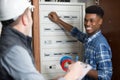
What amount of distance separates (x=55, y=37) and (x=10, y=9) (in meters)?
0.95

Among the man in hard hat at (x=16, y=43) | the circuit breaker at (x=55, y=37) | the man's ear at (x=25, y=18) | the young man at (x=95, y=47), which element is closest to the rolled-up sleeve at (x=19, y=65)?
the man in hard hat at (x=16, y=43)

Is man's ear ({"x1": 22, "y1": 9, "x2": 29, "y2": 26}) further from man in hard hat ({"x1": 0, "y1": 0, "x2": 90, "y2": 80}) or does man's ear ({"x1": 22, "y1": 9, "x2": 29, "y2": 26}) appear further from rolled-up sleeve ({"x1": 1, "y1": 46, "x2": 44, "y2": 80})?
rolled-up sleeve ({"x1": 1, "y1": 46, "x2": 44, "y2": 80})

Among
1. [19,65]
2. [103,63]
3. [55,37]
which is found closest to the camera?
[19,65]

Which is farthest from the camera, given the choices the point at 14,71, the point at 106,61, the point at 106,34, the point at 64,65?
the point at 106,34

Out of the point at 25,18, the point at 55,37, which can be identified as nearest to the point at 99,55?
the point at 55,37

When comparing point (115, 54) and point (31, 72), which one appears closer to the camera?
point (31, 72)

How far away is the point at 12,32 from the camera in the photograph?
1.00 m

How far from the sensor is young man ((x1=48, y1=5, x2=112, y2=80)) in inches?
65.2

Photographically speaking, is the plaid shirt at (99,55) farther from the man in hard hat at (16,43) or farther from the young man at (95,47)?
the man in hard hat at (16,43)

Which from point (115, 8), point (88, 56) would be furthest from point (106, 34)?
point (88, 56)

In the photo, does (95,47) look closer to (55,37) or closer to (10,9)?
(55,37)

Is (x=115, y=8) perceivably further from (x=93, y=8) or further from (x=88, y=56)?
(x=88, y=56)

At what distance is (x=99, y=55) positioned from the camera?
1.66 metres

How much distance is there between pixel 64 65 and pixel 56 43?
191 mm
